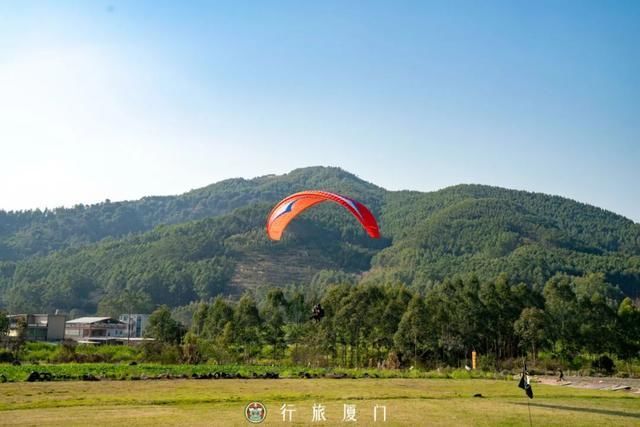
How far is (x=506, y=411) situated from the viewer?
65.5 feet

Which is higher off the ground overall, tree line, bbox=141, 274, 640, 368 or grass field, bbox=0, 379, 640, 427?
tree line, bbox=141, 274, 640, 368

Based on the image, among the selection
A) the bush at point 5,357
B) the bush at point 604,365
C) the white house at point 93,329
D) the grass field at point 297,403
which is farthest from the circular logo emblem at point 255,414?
the white house at point 93,329

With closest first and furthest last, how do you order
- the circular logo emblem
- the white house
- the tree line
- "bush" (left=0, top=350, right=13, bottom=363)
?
the circular logo emblem, the tree line, "bush" (left=0, top=350, right=13, bottom=363), the white house

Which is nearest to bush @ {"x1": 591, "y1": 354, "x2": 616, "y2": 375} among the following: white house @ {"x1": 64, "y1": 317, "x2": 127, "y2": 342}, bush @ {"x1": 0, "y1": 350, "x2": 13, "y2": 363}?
bush @ {"x1": 0, "y1": 350, "x2": 13, "y2": 363}

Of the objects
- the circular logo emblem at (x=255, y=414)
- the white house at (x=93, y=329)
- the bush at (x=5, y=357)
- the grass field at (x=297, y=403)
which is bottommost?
the bush at (x=5, y=357)

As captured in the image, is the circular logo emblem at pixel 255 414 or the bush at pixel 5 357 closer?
the circular logo emblem at pixel 255 414

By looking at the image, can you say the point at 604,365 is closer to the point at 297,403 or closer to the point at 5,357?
the point at 297,403

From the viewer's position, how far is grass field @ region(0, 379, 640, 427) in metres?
17.2

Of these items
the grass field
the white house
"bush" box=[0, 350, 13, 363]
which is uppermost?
the white house

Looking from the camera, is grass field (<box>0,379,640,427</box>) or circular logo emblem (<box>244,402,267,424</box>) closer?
circular logo emblem (<box>244,402,267,424</box>)

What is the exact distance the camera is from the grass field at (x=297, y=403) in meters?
17.2

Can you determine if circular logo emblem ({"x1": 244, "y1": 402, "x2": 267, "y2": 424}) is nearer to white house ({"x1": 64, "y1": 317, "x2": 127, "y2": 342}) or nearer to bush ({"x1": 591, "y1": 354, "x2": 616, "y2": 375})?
bush ({"x1": 591, "y1": 354, "x2": 616, "y2": 375})

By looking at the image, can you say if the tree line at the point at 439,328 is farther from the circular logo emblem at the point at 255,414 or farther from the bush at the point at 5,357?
the circular logo emblem at the point at 255,414

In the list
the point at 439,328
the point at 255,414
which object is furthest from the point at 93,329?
the point at 255,414
